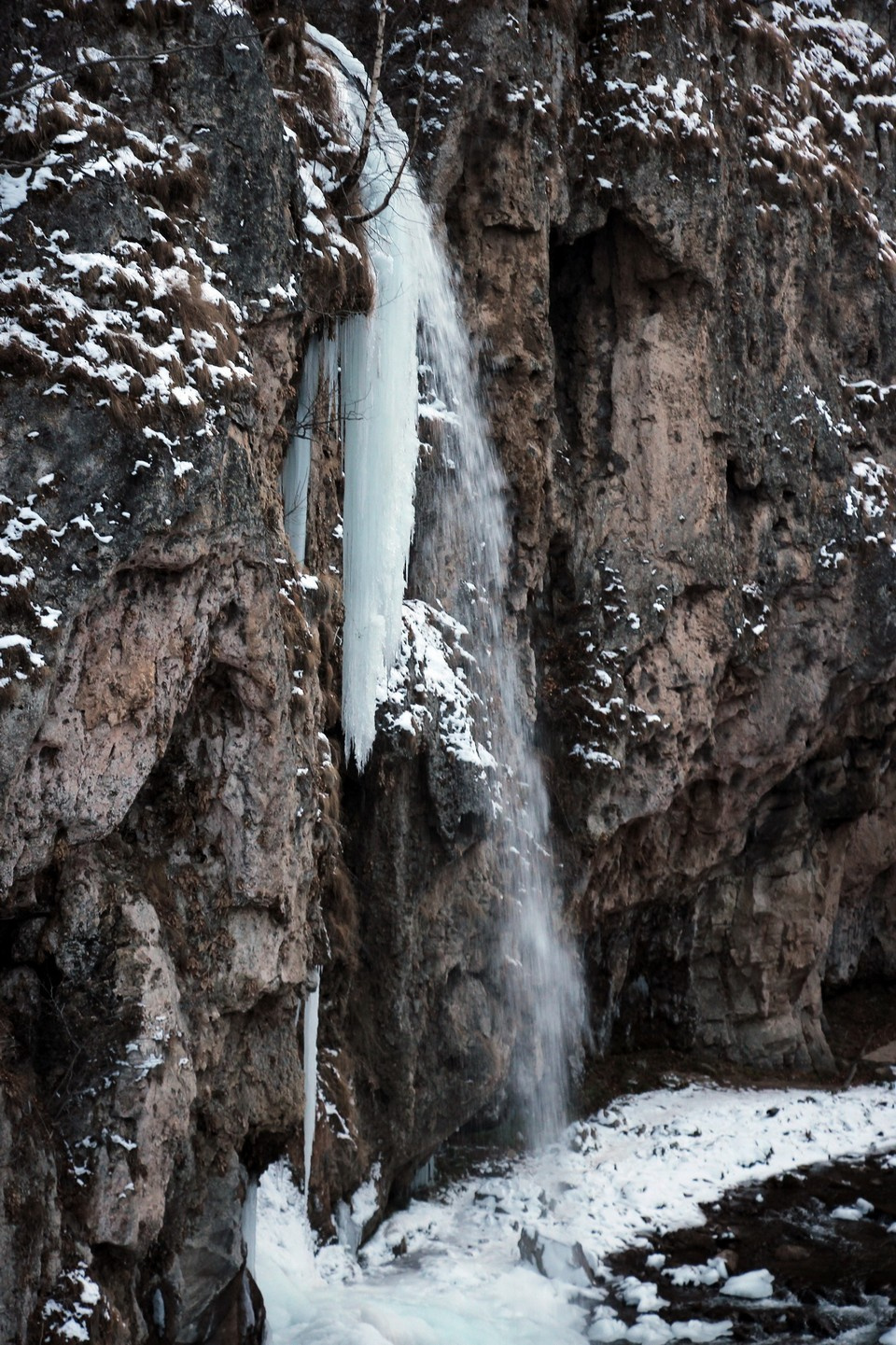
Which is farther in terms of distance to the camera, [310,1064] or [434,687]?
[434,687]

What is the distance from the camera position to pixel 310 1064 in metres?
9.20

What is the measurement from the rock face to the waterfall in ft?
1.02

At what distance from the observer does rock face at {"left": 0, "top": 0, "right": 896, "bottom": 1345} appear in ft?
21.4

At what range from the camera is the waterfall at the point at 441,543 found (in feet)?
31.9

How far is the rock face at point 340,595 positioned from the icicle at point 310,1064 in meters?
0.35

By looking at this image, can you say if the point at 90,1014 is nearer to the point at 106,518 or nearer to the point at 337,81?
the point at 106,518

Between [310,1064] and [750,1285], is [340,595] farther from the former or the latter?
[750,1285]

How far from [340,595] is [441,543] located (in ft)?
5.70

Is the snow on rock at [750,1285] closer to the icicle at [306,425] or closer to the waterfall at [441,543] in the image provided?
the waterfall at [441,543]

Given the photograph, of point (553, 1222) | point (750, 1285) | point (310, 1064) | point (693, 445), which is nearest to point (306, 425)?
point (310, 1064)

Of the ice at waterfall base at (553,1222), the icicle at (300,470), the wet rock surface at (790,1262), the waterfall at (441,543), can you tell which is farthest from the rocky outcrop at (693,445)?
the wet rock surface at (790,1262)

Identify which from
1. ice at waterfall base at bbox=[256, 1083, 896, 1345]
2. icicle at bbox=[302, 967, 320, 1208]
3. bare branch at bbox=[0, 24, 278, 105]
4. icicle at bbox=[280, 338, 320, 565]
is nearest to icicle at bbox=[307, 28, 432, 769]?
icicle at bbox=[280, 338, 320, 565]

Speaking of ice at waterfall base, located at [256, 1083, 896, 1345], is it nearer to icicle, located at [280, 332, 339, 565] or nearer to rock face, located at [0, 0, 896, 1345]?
rock face, located at [0, 0, 896, 1345]

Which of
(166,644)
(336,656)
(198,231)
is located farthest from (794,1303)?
(198,231)
